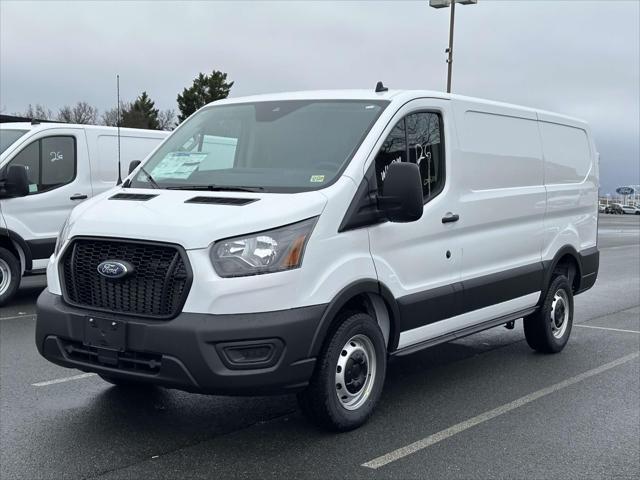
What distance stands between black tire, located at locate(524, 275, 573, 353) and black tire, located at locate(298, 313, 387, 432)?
2752 mm

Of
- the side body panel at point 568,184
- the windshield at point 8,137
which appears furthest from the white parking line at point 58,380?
the windshield at point 8,137

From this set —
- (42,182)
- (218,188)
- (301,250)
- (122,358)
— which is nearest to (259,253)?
(301,250)

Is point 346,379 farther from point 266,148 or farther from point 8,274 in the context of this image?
point 8,274

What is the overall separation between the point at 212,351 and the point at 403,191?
1.58m

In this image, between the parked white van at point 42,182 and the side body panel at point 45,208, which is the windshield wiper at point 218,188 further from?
the side body panel at point 45,208

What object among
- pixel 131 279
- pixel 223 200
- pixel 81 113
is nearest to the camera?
pixel 131 279

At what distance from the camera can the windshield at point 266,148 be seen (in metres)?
5.30

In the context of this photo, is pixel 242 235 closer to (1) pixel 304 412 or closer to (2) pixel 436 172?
(1) pixel 304 412

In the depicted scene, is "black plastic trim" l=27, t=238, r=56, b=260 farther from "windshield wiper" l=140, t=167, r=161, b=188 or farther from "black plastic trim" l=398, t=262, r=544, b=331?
"black plastic trim" l=398, t=262, r=544, b=331

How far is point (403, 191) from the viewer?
514cm

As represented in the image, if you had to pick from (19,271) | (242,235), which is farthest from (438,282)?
(19,271)

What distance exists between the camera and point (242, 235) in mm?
4566

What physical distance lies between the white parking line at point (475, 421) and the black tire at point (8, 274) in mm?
6703

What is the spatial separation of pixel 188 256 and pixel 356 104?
1.87 metres
